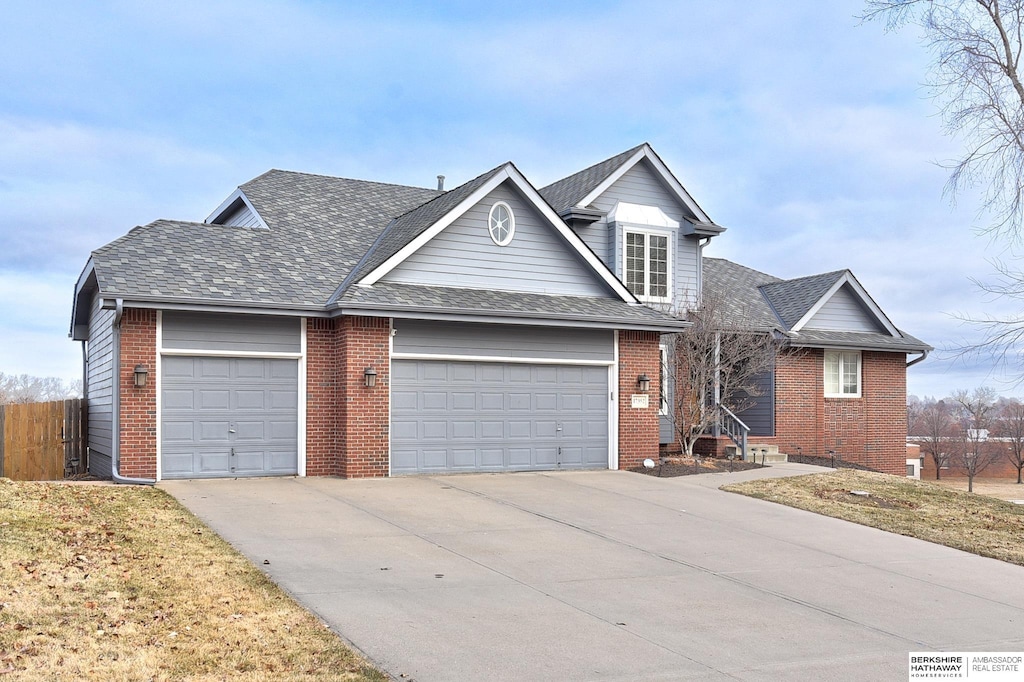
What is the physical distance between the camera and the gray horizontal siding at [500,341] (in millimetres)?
17344

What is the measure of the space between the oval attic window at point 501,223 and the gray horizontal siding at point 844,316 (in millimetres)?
10115

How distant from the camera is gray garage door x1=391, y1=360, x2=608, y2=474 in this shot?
56.7 ft

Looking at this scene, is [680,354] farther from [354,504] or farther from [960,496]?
[354,504]

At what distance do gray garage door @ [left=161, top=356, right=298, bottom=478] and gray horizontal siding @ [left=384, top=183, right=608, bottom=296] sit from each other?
2.95 meters

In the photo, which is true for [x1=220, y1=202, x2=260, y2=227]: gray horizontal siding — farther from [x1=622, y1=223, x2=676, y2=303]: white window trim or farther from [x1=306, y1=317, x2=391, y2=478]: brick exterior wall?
[x1=622, y1=223, x2=676, y2=303]: white window trim

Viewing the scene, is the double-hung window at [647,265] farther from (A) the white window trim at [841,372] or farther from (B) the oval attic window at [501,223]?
(A) the white window trim at [841,372]

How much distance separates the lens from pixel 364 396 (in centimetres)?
1672

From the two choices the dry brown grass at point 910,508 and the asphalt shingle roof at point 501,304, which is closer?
→ the dry brown grass at point 910,508

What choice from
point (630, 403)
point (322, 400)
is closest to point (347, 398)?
point (322, 400)

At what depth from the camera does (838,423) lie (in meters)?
25.2

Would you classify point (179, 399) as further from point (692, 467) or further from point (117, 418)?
point (692, 467)

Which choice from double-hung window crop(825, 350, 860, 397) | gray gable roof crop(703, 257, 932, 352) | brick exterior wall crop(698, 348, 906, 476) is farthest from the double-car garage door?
double-hung window crop(825, 350, 860, 397)

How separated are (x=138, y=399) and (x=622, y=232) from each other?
40.0 feet

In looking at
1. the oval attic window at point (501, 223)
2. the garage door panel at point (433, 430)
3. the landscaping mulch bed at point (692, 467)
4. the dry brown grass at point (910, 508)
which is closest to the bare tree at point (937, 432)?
the landscaping mulch bed at point (692, 467)
